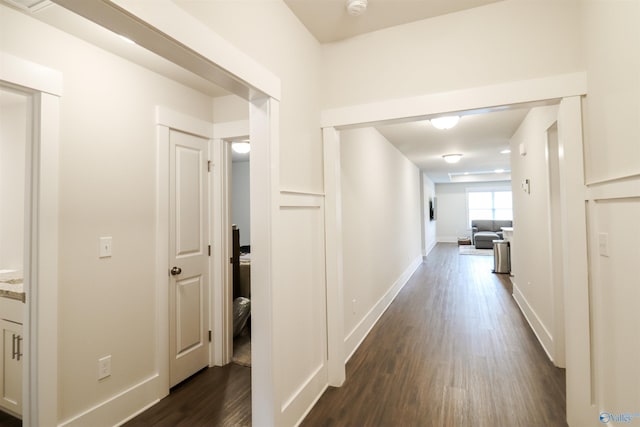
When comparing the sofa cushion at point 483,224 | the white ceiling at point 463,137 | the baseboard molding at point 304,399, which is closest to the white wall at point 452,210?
the sofa cushion at point 483,224

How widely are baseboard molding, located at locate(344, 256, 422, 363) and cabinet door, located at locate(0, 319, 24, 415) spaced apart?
2.36 meters

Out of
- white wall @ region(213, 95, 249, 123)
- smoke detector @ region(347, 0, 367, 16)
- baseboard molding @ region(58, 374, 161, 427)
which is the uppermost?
smoke detector @ region(347, 0, 367, 16)

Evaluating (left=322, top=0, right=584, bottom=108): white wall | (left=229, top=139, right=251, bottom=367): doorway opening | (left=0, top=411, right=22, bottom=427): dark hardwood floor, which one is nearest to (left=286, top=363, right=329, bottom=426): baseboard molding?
(left=229, top=139, right=251, bottom=367): doorway opening

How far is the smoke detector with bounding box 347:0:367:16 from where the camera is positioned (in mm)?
1912

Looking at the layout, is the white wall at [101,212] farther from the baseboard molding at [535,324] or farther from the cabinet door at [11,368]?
the baseboard molding at [535,324]

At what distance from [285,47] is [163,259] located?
5.75 ft

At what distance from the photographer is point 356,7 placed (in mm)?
1943

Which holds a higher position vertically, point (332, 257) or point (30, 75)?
point (30, 75)

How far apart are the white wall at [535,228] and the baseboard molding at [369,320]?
5.58 ft

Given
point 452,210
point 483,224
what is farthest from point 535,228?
point 452,210

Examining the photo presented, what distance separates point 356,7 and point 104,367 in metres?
2.80

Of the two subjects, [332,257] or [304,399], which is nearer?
[304,399]

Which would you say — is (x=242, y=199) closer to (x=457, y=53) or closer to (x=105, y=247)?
(x=105, y=247)

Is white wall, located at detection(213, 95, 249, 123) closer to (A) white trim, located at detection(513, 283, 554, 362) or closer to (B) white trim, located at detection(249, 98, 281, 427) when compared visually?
(B) white trim, located at detection(249, 98, 281, 427)
